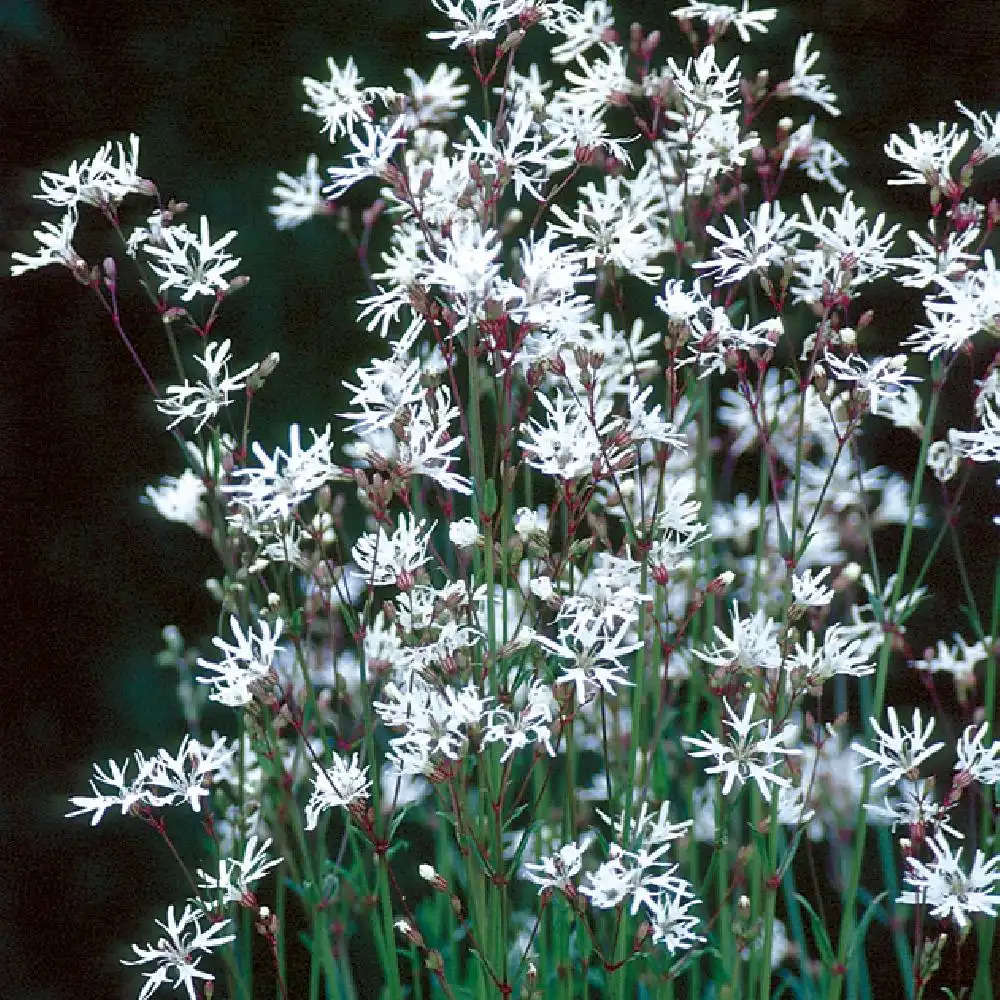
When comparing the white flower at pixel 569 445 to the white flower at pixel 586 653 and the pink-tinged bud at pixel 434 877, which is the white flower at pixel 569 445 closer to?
the white flower at pixel 586 653

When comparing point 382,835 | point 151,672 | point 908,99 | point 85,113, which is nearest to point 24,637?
point 151,672

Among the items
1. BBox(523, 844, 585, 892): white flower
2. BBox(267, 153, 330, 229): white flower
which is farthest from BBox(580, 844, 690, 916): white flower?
BBox(267, 153, 330, 229): white flower

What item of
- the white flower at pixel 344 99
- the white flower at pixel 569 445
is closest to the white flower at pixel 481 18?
the white flower at pixel 344 99

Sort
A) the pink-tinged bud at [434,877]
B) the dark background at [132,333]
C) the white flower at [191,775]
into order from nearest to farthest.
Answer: the pink-tinged bud at [434,877]
the white flower at [191,775]
the dark background at [132,333]

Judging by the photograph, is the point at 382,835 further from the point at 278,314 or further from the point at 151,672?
the point at 278,314

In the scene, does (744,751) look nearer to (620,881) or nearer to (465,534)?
(620,881)

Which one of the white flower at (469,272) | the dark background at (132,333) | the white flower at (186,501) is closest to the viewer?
the white flower at (469,272)

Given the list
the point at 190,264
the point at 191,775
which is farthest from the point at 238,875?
the point at 190,264

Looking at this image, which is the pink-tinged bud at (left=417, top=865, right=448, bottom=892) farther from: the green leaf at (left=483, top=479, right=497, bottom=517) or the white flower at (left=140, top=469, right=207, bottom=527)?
the white flower at (left=140, top=469, right=207, bottom=527)
